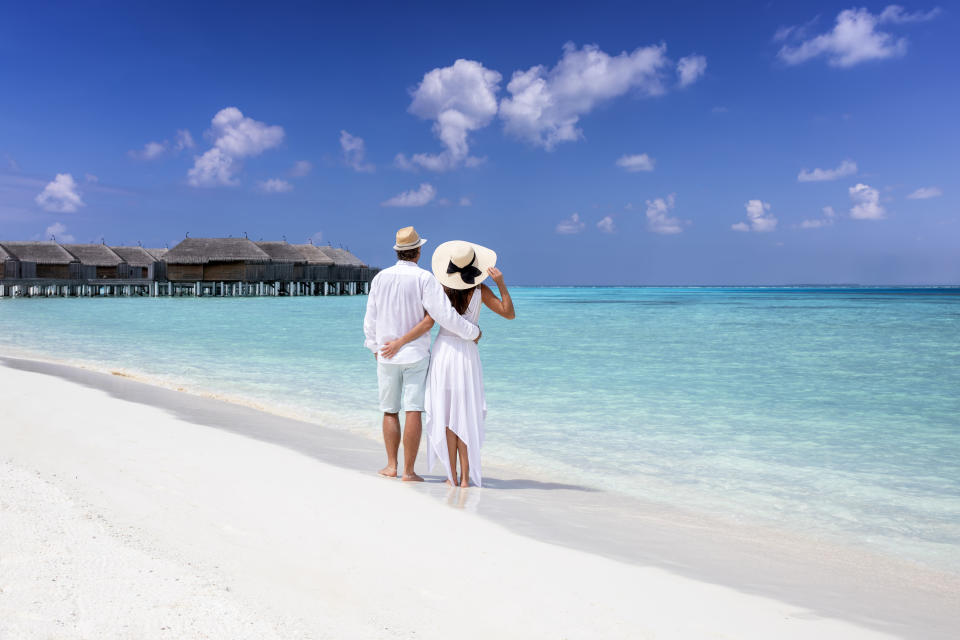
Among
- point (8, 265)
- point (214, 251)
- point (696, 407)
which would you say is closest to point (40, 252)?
point (8, 265)

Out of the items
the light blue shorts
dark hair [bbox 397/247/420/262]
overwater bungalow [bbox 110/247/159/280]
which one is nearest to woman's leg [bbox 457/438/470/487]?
the light blue shorts

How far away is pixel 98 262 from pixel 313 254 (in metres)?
17.5

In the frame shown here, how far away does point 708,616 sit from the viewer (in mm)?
2555

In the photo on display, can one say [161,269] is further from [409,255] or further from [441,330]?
[441,330]

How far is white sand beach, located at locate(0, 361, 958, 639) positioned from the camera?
2.26m

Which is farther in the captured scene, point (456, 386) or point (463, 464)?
point (463, 464)

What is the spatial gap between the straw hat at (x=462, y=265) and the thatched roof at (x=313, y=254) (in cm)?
6015

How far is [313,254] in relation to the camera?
64.1 metres

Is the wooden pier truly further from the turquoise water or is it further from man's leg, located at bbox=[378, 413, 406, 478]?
man's leg, located at bbox=[378, 413, 406, 478]

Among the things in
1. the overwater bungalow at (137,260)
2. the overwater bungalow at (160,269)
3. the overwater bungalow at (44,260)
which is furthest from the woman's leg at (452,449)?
the overwater bungalow at (137,260)

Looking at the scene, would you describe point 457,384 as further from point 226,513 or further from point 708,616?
point 708,616

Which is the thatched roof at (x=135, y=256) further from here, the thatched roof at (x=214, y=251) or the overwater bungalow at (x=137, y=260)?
the thatched roof at (x=214, y=251)

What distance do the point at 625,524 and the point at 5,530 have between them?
9.93 ft

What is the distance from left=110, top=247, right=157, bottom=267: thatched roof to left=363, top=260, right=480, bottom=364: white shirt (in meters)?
60.4
